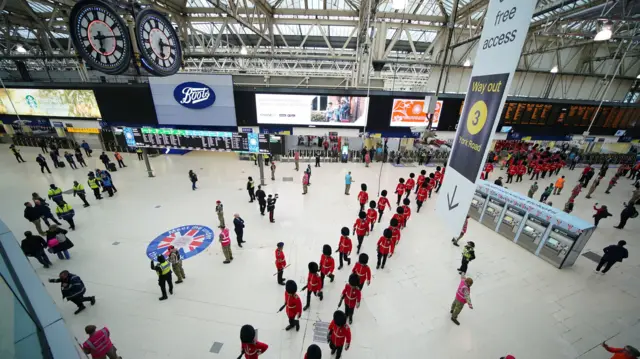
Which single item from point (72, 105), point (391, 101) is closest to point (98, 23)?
point (391, 101)

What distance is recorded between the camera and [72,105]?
1397cm

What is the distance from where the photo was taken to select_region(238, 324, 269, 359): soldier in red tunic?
10.9ft

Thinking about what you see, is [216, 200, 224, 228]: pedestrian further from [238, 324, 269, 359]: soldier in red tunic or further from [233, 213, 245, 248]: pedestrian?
[238, 324, 269, 359]: soldier in red tunic

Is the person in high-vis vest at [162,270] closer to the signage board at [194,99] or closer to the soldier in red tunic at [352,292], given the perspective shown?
the soldier in red tunic at [352,292]

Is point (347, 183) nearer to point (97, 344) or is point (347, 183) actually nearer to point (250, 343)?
point (250, 343)

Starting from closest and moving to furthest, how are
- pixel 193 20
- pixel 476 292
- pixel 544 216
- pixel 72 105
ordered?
pixel 476 292, pixel 544 216, pixel 193 20, pixel 72 105

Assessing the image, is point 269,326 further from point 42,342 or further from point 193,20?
point 193,20

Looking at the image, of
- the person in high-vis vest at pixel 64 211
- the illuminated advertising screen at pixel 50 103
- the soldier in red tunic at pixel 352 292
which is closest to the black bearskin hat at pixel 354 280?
the soldier in red tunic at pixel 352 292

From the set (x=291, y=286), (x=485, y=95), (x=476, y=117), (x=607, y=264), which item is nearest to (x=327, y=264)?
(x=291, y=286)

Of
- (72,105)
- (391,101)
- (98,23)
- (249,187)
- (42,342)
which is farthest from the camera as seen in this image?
(72,105)

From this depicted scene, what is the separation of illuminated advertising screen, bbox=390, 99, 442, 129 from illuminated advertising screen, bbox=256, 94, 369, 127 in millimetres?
1818

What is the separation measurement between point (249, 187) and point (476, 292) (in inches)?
346

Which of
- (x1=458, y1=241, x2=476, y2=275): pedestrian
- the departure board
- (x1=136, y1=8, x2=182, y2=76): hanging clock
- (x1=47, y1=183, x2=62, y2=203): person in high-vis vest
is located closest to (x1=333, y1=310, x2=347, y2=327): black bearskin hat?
(x1=458, y1=241, x2=476, y2=275): pedestrian

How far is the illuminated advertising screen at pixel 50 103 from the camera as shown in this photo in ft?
44.9
